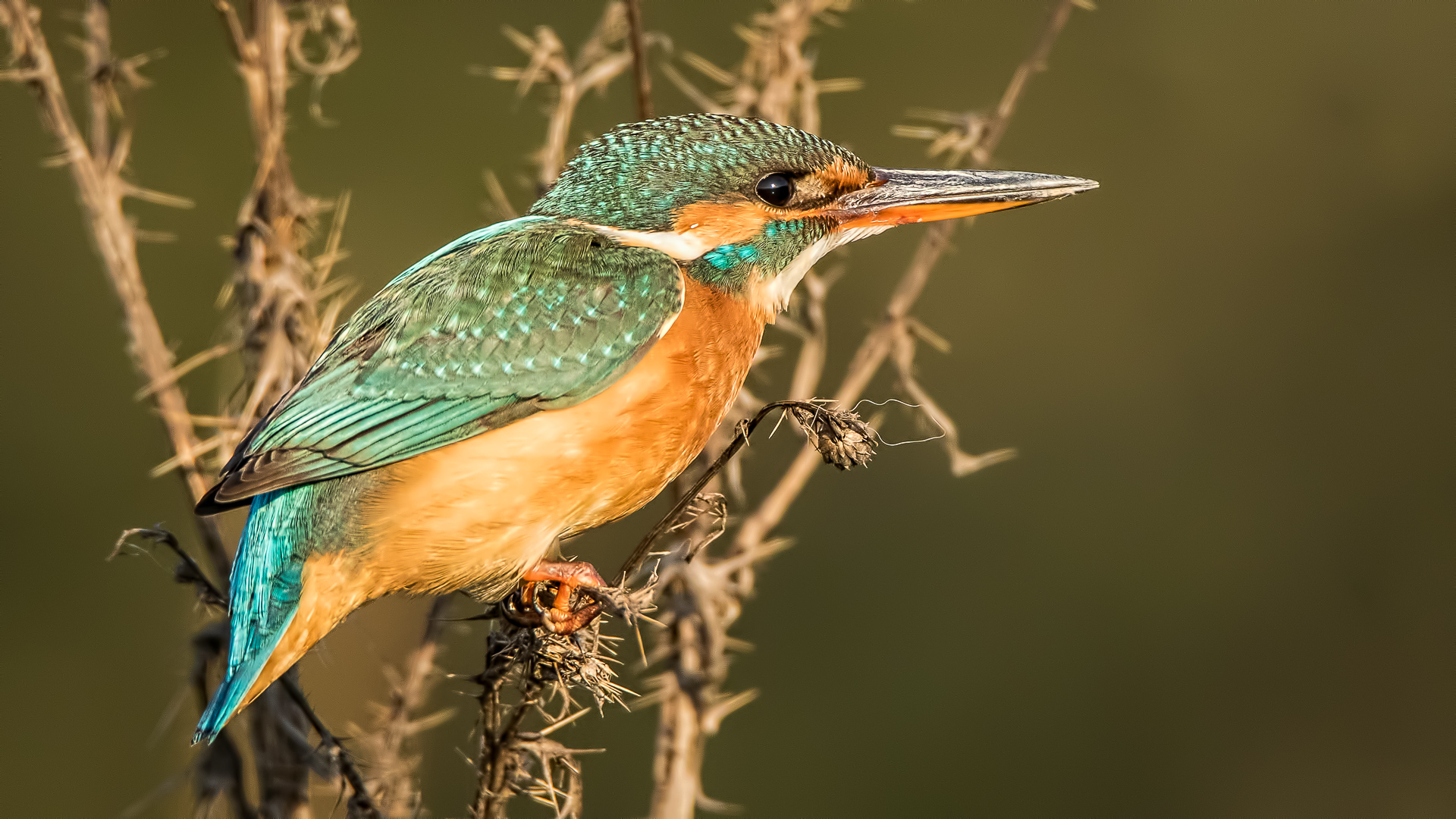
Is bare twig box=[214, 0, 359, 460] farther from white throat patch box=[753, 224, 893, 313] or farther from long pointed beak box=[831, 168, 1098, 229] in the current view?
long pointed beak box=[831, 168, 1098, 229]

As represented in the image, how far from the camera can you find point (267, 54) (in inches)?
83.2

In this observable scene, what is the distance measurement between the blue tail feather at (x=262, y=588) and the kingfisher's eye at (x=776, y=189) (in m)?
0.84

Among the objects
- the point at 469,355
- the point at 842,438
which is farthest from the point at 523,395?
the point at 842,438

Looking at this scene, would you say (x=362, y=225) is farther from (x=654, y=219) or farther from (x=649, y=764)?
(x=654, y=219)

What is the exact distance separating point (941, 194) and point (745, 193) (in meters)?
0.32

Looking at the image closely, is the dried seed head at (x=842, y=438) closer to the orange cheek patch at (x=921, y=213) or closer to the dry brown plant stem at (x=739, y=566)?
the dry brown plant stem at (x=739, y=566)

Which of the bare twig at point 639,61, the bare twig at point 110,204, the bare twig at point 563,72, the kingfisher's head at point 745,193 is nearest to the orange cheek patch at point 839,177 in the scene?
the kingfisher's head at point 745,193

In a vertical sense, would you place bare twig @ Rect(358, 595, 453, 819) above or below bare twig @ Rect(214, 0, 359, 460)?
below

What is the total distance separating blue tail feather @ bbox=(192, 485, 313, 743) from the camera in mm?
1760

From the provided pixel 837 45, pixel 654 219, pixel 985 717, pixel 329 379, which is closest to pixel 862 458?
pixel 654 219

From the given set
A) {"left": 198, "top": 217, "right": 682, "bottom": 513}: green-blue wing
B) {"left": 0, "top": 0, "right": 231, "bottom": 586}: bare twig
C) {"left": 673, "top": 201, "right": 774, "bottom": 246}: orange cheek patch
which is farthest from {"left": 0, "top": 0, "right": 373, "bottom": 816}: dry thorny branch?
{"left": 673, "top": 201, "right": 774, "bottom": 246}: orange cheek patch

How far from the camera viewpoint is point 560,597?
1872 mm

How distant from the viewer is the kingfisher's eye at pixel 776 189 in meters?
2.04

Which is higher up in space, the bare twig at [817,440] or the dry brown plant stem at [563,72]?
the dry brown plant stem at [563,72]
